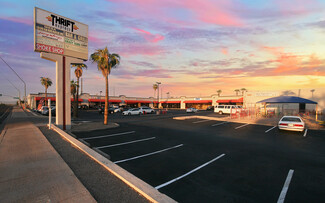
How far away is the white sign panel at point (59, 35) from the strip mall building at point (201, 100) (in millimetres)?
26325

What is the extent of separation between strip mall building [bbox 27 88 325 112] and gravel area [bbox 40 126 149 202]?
27418mm

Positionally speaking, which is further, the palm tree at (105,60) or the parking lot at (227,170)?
the palm tree at (105,60)

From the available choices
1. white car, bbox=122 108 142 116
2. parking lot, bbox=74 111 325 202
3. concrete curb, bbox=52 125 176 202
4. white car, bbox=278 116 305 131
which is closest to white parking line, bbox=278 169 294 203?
parking lot, bbox=74 111 325 202

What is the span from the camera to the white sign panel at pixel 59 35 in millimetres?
11850

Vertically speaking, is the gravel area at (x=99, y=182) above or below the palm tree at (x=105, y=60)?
below

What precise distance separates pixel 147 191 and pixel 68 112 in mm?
12691

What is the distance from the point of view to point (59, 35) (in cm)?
1280

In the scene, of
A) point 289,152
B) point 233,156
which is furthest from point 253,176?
point 289,152

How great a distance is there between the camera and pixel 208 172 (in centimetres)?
545

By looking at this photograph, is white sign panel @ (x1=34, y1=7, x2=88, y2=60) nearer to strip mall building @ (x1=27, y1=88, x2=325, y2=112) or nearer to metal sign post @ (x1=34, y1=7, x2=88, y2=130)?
metal sign post @ (x1=34, y1=7, x2=88, y2=130)

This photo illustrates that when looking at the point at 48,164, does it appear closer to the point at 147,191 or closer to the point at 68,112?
the point at 147,191

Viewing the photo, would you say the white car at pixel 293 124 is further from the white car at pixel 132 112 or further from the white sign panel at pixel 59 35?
the white car at pixel 132 112

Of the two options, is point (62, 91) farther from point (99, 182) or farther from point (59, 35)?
point (99, 182)

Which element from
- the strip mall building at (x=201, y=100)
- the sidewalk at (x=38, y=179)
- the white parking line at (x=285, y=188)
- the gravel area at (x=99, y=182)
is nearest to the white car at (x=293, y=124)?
the white parking line at (x=285, y=188)
